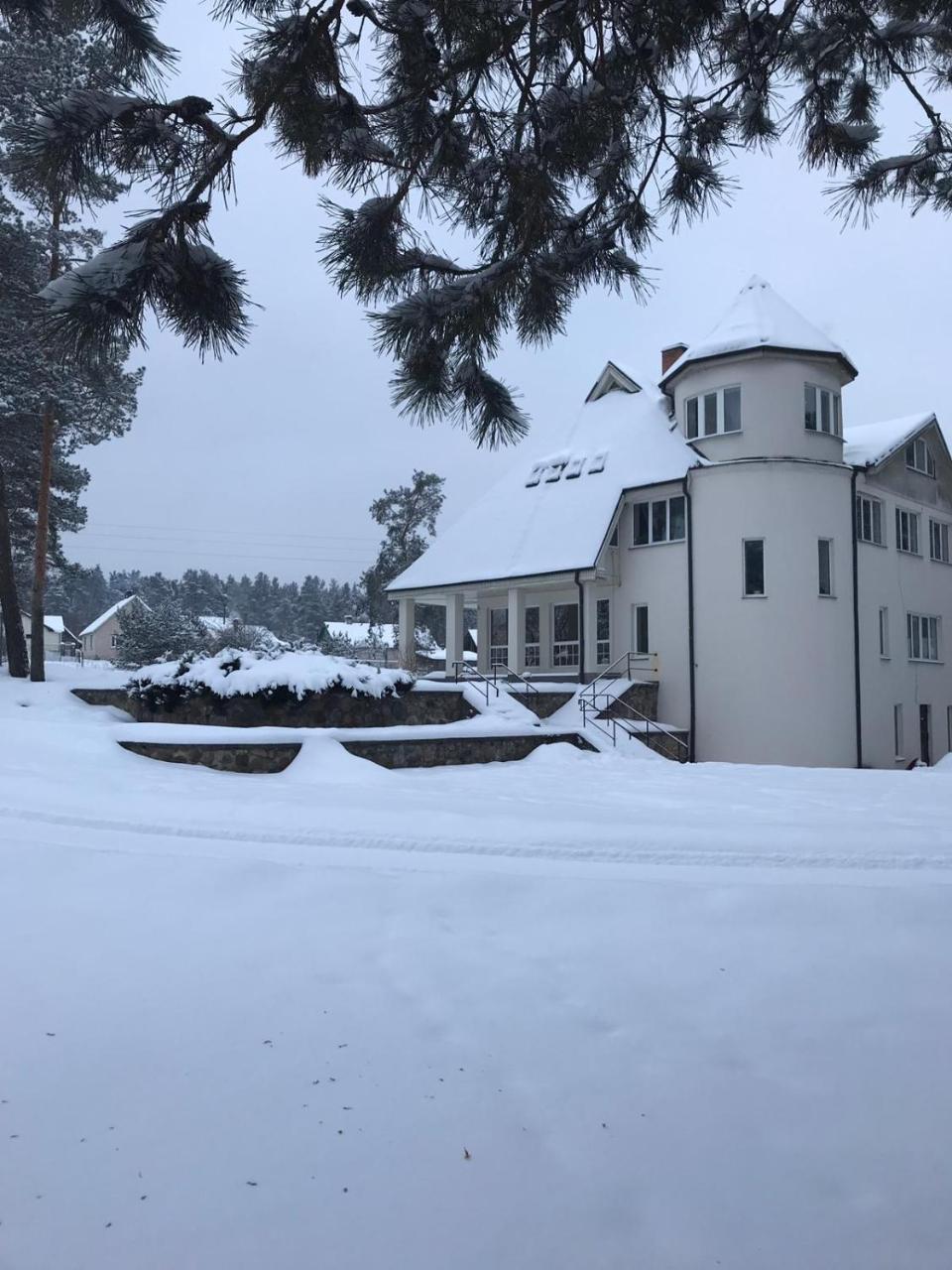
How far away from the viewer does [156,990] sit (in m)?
4.31

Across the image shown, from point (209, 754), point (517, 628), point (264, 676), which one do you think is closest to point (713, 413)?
point (517, 628)

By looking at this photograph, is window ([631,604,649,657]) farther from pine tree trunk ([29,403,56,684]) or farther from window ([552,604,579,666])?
pine tree trunk ([29,403,56,684])

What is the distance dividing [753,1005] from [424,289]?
150 inches

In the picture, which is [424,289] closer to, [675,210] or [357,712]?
[675,210]

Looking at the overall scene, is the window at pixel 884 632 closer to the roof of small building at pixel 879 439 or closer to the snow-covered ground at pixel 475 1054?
the roof of small building at pixel 879 439

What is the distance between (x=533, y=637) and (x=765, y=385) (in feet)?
30.5

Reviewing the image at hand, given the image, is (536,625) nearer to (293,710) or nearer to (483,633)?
(483,633)

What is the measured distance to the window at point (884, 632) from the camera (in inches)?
868

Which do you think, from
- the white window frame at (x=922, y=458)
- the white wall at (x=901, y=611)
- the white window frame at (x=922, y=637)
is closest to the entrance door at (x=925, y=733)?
→ the white wall at (x=901, y=611)

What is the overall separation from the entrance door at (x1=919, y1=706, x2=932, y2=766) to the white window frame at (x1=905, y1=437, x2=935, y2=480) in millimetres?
6304

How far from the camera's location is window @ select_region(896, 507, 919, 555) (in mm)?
23438

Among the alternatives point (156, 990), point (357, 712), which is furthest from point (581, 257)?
point (357, 712)

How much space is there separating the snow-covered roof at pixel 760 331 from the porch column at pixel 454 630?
8.03 metres

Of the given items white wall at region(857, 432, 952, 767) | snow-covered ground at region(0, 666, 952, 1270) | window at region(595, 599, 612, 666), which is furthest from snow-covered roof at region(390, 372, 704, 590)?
snow-covered ground at region(0, 666, 952, 1270)
